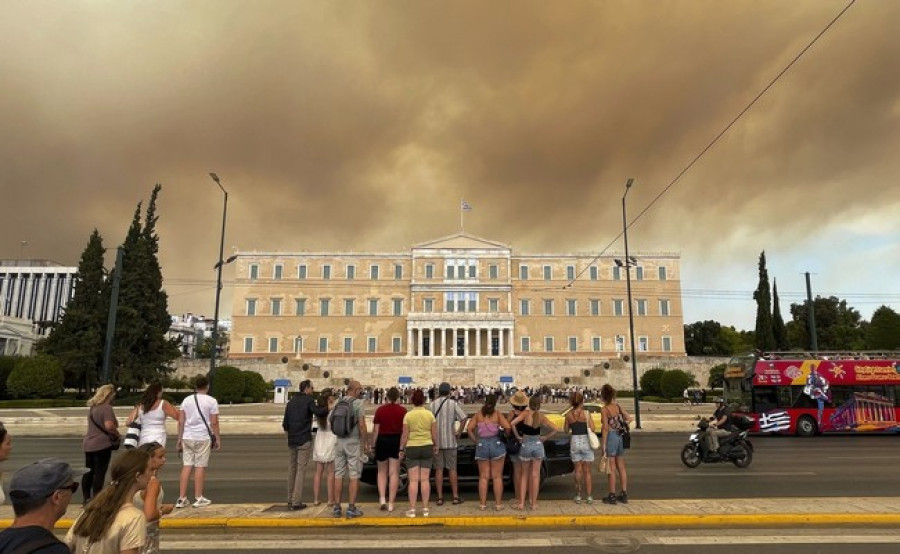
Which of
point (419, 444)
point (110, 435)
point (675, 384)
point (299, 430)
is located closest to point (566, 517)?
point (419, 444)

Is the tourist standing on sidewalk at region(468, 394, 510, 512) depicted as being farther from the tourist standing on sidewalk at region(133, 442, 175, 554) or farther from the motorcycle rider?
the motorcycle rider

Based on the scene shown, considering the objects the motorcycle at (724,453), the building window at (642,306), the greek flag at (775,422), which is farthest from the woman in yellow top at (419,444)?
the building window at (642,306)

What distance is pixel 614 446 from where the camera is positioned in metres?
8.60

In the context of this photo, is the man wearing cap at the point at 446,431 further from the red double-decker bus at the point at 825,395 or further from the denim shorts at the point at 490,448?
the red double-decker bus at the point at 825,395

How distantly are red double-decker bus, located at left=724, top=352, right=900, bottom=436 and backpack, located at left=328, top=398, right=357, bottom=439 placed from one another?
19.7 meters

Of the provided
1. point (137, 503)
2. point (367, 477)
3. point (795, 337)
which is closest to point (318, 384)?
point (367, 477)

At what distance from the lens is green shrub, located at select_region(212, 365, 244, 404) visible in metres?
41.2

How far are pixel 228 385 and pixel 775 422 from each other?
35.7m

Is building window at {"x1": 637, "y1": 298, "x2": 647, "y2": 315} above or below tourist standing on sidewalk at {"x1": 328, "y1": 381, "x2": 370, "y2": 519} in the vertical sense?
above

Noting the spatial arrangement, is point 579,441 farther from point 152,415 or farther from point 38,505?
point 38,505

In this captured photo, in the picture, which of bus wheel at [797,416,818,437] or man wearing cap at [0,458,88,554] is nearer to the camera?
man wearing cap at [0,458,88,554]

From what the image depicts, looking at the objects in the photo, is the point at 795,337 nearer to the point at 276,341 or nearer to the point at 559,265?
the point at 559,265

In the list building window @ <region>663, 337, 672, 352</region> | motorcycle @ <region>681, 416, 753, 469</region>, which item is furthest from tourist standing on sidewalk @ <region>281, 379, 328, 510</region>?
building window @ <region>663, 337, 672, 352</region>

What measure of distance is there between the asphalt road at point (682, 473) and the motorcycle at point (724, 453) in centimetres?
23
